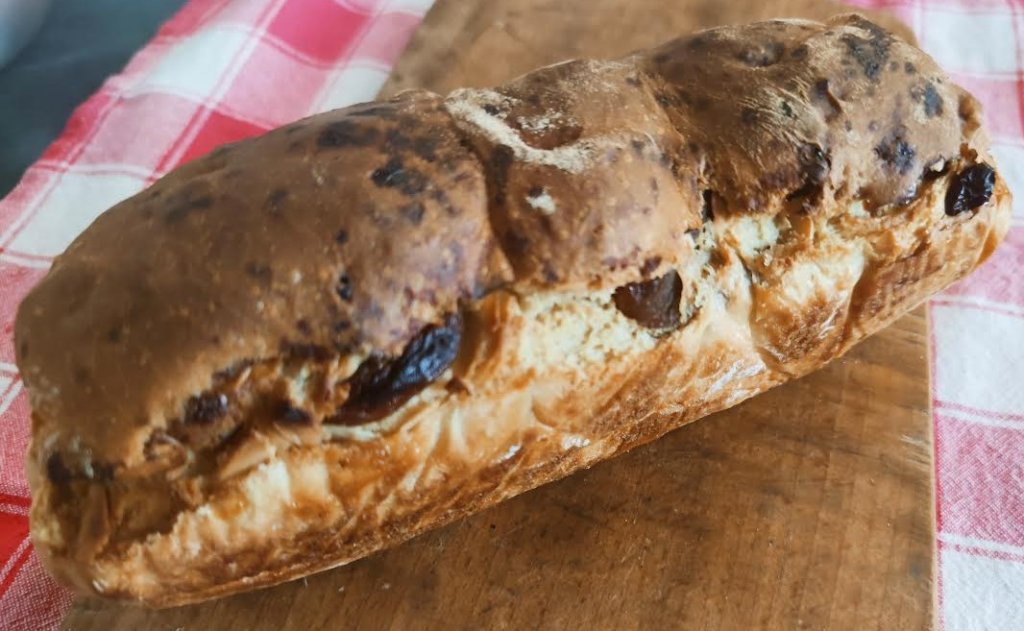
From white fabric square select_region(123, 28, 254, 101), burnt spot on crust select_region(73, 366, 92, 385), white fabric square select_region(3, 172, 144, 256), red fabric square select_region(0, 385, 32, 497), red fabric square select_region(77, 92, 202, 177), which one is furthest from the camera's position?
white fabric square select_region(123, 28, 254, 101)

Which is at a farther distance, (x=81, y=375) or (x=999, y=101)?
(x=999, y=101)

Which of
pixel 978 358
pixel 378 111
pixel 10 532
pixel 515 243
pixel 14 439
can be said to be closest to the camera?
pixel 515 243

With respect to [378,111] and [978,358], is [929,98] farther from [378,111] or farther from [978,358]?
[378,111]

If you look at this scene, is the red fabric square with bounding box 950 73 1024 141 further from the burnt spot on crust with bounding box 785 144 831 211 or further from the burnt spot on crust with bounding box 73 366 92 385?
the burnt spot on crust with bounding box 73 366 92 385

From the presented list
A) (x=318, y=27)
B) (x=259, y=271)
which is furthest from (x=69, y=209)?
(x=259, y=271)

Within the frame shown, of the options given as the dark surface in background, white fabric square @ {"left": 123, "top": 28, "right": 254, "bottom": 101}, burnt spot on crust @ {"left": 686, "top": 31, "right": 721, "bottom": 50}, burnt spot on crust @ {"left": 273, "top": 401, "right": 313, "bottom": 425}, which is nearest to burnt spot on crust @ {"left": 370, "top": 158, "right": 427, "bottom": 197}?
burnt spot on crust @ {"left": 273, "top": 401, "right": 313, "bottom": 425}

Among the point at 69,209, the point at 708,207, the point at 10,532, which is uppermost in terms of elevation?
the point at 708,207

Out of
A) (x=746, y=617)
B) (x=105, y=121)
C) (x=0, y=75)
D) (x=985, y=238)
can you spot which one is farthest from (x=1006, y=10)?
(x=0, y=75)
